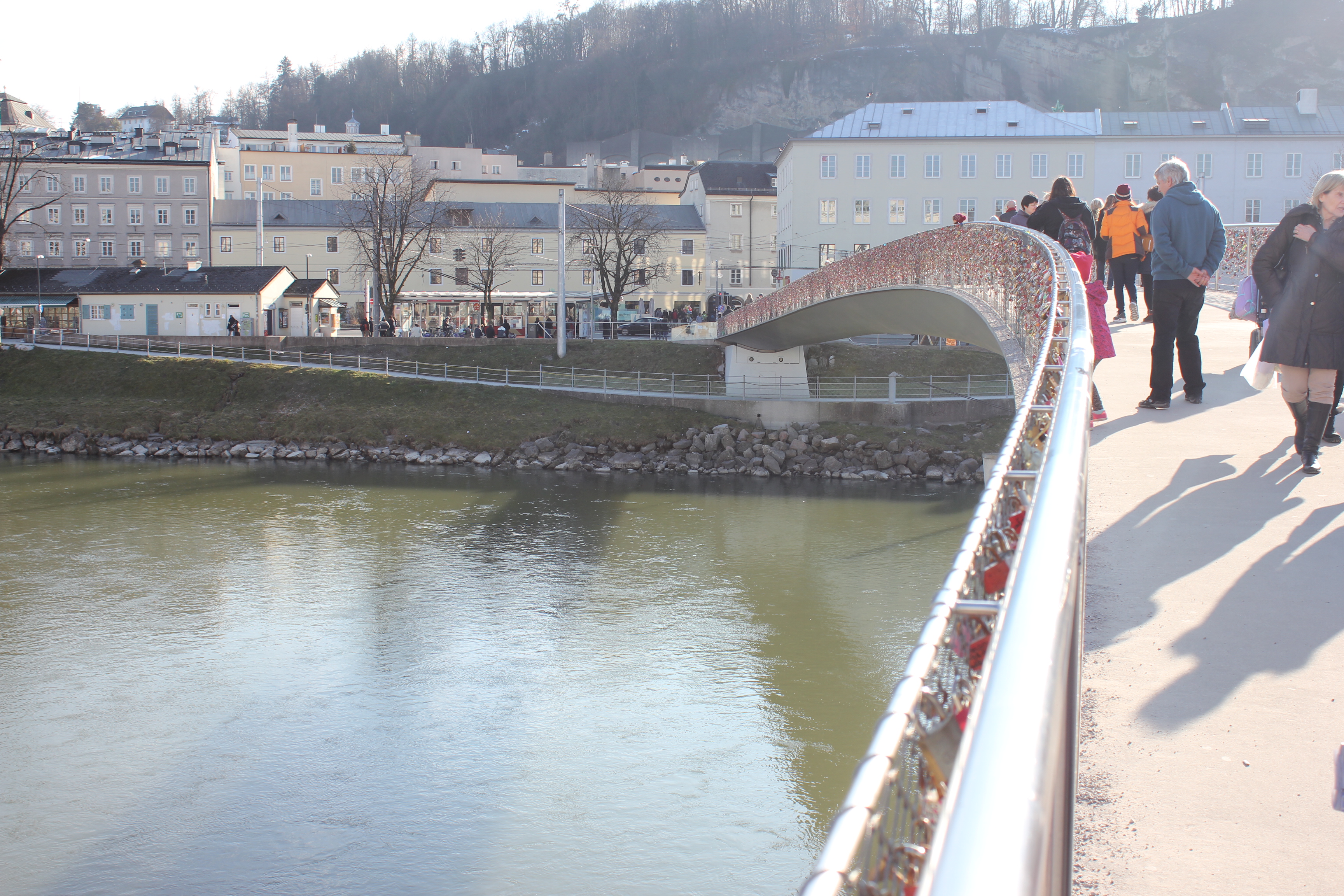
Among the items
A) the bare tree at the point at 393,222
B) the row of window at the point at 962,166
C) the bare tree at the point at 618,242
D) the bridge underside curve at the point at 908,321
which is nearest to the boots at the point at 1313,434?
the bridge underside curve at the point at 908,321

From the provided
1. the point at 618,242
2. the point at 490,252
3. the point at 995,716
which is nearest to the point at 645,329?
the point at 618,242

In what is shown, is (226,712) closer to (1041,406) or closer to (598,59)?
(1041,406)

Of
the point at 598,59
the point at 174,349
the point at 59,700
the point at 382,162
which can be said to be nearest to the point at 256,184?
the point at 382,162

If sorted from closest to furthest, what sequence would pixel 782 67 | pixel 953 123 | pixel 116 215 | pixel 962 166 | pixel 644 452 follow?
pixel 644 452 < pixel 962 166 < pixel 953 123 < pixel 116 215 < pixel 782 67

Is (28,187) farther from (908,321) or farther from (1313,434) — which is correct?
(1313,434)

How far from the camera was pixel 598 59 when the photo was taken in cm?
11331

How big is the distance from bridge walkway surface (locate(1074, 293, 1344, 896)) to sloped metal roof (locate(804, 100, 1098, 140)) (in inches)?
1900

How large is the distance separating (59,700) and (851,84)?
10155 centimetres

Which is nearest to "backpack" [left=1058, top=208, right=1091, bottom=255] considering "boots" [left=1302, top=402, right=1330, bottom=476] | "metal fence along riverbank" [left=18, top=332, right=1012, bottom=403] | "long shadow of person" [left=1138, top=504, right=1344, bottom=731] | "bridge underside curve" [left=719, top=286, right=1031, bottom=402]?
"bridge underside curve" [left=719, top=286, right=1031, bottom=402]

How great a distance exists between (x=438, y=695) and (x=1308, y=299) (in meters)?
11.0

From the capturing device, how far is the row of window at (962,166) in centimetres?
5172

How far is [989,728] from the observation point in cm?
128

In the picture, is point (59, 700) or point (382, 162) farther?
point (382, 162)

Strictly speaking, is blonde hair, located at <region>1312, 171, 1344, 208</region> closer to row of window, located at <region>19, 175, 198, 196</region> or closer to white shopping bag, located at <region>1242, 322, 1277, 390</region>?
Result: white shopping bag, located at <region>1242, 322, 1277, 390</region>
